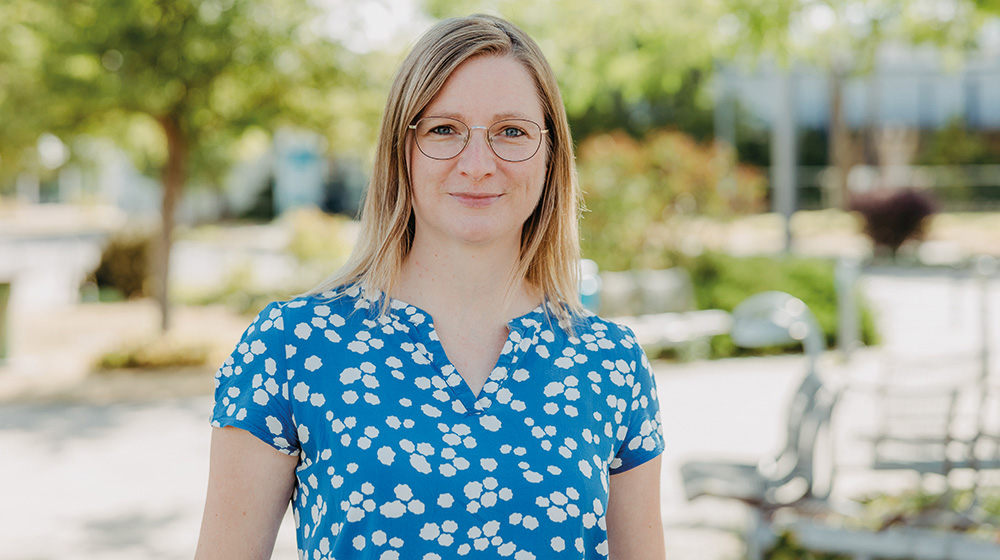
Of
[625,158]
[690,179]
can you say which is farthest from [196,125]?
[690,179]

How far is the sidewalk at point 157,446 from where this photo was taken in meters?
5.49

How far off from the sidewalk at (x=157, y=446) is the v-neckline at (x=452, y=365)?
3.59 meters

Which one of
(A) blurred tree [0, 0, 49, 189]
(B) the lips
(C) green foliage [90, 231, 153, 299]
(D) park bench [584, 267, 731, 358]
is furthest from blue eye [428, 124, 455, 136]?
(C) green foliage [90, 231, 153, 299]

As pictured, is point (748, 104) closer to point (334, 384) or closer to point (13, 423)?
point (13, 423)

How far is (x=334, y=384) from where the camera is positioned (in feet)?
5.23

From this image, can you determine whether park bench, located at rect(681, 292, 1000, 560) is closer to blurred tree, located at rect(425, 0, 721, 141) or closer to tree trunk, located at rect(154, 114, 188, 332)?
blurred tree, located at rect(425, 0, 721, 141)

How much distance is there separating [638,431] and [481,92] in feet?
2.24

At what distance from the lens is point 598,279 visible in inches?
443

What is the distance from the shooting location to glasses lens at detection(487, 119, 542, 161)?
1696 millimetres

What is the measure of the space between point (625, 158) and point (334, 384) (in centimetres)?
1204

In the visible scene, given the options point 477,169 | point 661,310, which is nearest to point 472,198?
point 477,169

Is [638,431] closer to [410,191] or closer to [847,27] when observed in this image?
[410,191]

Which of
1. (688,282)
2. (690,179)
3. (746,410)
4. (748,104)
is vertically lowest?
(746,410)

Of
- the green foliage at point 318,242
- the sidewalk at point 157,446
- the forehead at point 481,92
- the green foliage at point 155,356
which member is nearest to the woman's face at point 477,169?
the forehead at point 481,92
